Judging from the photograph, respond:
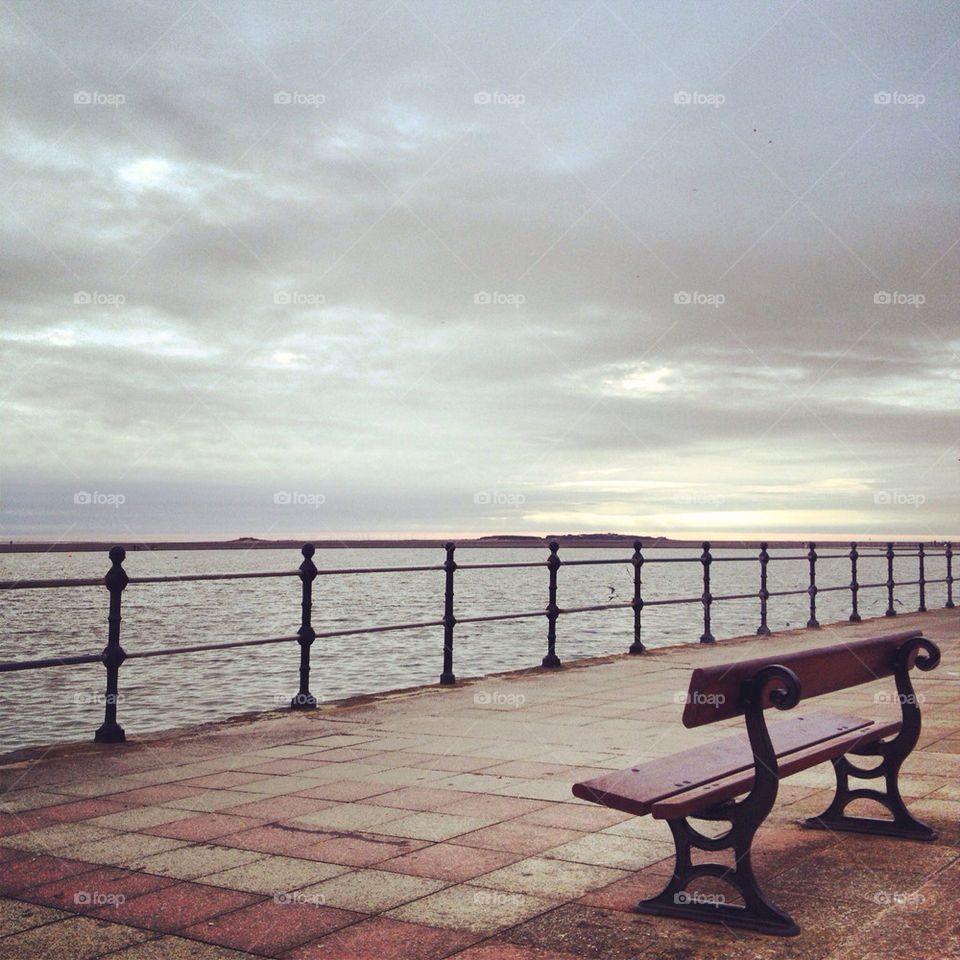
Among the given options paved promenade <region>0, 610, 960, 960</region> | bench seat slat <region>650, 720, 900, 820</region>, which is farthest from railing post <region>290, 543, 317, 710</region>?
bench seat slat <region>650, 720, 900, 820</region>

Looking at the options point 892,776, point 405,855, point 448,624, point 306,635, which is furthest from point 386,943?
point 448,624

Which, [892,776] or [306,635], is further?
[306,635]

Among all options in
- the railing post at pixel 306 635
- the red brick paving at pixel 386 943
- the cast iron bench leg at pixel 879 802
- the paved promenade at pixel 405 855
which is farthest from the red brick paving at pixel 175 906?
the railing post at pixel 306 635

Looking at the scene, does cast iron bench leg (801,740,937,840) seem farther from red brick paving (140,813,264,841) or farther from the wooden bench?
red brick paving (140,813,264,841)

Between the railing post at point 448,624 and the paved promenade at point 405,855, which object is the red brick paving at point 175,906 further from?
the railing post at point 448,624

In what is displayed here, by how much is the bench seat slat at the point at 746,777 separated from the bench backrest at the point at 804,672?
0.23 meters

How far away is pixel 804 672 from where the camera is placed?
3844mm

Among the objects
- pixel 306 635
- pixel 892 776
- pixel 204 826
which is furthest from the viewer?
pixel 306 635

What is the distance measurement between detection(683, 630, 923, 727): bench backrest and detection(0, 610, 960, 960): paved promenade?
675 mm

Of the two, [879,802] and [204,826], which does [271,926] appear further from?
[879,802]

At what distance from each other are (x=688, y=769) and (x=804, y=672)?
562mm

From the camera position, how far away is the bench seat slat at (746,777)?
333cm

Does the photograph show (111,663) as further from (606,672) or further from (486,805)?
(606,672)

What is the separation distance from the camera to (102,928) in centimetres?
334
